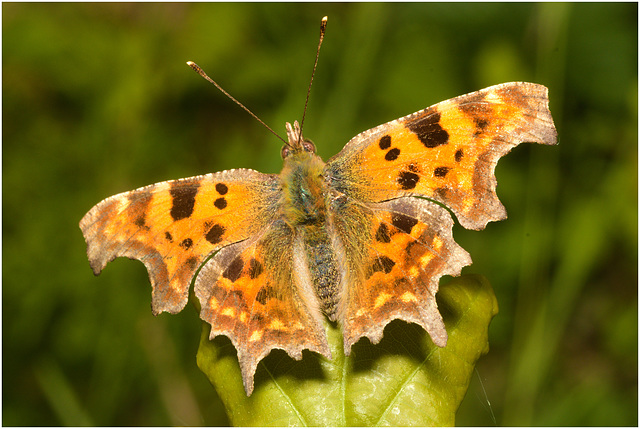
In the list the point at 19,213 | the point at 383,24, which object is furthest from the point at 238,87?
the point at 19,213

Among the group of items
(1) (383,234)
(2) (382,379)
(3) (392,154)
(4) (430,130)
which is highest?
(4) (430,130)

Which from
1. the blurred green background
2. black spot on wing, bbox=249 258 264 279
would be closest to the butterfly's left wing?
black spot on wing, bbox=249 258 264 279

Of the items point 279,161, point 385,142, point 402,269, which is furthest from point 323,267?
point 279,161

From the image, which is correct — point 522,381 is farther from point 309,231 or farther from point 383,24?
point 383,24

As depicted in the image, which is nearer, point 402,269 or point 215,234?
point 402,269

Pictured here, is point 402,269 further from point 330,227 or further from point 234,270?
point 234,270

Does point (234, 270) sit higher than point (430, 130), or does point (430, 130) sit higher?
point (430, 130)

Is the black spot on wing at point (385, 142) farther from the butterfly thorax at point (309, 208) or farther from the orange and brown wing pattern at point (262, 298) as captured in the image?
the orange and brown wing pattern at point (262, 298)

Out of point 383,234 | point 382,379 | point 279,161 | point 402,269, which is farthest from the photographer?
point 279,161

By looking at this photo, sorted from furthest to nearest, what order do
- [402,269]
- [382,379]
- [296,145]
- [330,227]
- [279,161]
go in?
[279,161] < [296,145] < [330,227] < [402,269] < [382,379]
